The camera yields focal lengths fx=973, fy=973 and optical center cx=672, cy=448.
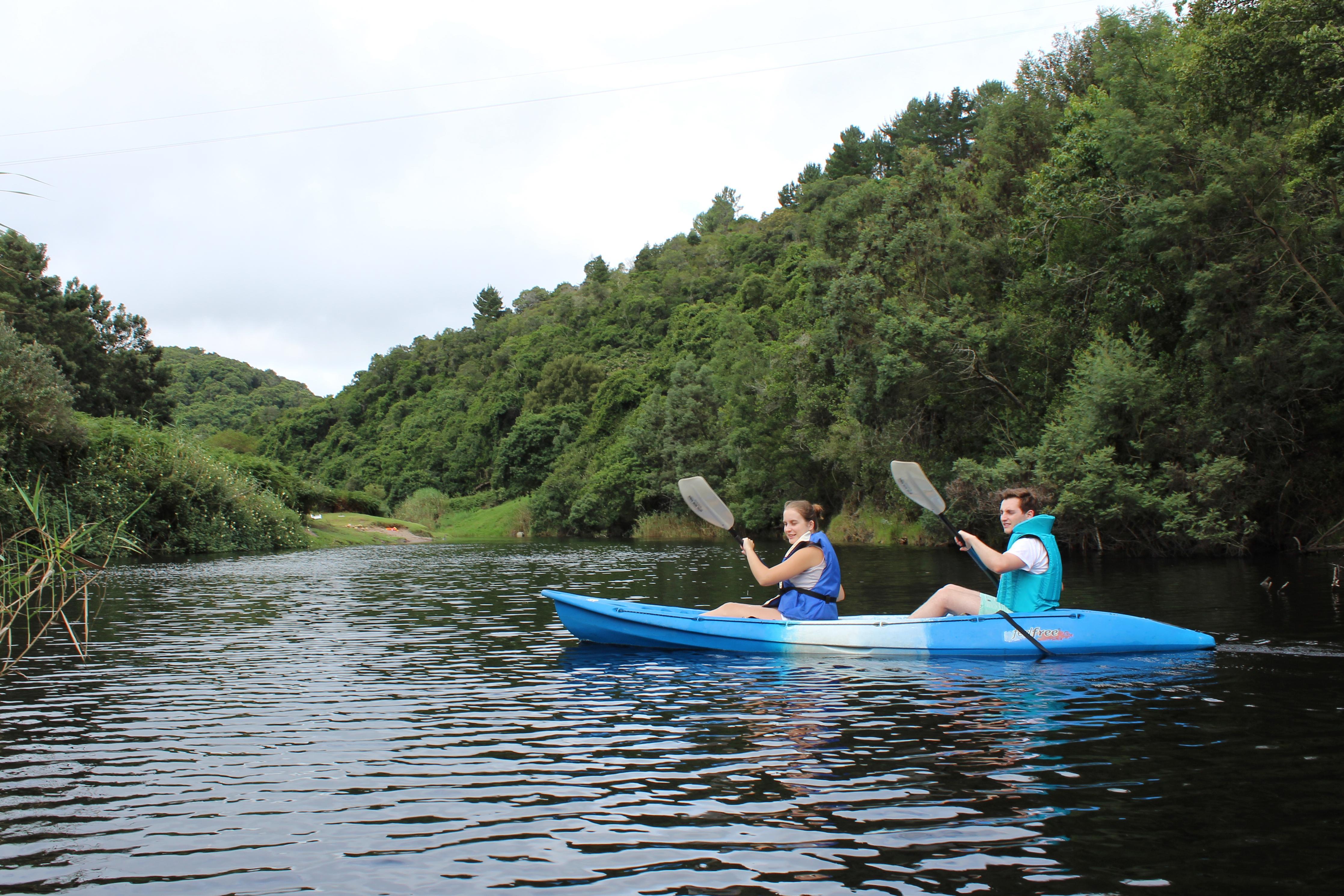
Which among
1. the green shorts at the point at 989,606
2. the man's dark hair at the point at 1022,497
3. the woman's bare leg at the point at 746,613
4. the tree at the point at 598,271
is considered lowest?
the woman's bare leg at the point at 746,613

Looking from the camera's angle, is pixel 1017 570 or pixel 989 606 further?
pixel 989 606

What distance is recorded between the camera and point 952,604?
1006 centimetres

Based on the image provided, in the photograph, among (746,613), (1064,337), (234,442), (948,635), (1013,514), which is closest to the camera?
(1013,514)

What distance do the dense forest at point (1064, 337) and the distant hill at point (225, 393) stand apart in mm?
55932

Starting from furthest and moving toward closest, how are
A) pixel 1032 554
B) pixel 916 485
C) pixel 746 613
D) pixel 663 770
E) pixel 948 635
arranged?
1. pixel 916 485
2. pixel 746 613
3. pixel 948 635
4. pixel 1032 554
5. pixel 663 770

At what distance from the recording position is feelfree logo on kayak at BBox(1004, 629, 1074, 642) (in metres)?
9.51

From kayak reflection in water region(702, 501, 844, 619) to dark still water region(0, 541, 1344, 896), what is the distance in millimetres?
A: 614

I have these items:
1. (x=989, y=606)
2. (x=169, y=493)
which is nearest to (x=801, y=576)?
(x=989, y=606)

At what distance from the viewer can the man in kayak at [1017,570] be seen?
30.6ft

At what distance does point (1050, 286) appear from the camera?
2967 centimetres

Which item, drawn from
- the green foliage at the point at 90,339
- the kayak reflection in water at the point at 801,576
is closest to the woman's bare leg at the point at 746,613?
the kayak reflection in water at the point at 801,576

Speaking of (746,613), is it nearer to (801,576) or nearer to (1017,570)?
(801,576)

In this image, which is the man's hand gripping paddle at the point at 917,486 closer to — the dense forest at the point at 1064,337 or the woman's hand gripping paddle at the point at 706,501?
the woman's hand gripping paddle at the point at 706,501

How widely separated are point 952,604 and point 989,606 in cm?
37
